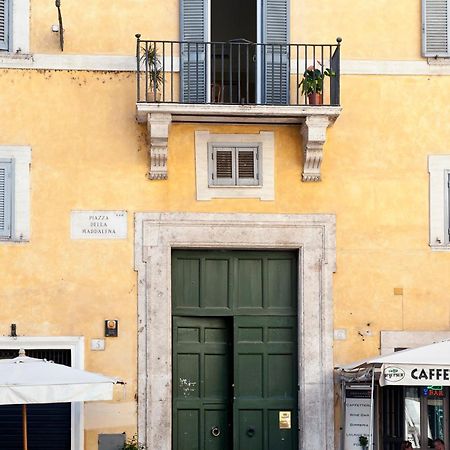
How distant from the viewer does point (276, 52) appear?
13867 mm

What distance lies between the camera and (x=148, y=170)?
13695mm

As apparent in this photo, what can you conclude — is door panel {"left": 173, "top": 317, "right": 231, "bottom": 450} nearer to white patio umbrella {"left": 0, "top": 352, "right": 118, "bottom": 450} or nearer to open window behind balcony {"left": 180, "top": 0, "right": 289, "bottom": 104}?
white patio umbrella {"left": 0, "top": 352, "right": 118, "bottom": 450}

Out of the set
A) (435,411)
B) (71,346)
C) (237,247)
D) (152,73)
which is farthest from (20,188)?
(435,411)

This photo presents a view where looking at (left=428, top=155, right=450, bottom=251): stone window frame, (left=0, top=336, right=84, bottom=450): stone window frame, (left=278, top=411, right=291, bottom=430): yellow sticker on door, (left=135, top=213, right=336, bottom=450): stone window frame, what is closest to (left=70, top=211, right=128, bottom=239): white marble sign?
(left=135, top=213, right=336, bottom=450): stone window frame

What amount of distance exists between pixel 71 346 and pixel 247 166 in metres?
3.14

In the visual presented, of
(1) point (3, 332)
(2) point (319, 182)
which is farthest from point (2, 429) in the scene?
(2) point (319, 182)

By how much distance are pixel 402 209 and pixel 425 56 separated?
1.98 m

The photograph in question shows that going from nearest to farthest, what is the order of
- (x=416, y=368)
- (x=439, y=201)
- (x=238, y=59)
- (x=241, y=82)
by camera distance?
1. (x=416, y=368)
2. (x=238, y=59)
3. (x=439, y=201)
4. (x=241, y=82)

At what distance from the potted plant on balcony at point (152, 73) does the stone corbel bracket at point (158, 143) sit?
25 cm

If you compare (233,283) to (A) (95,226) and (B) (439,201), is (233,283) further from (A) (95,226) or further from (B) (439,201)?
(B) (439,201)

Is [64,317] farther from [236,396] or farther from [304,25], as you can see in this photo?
[304,25]

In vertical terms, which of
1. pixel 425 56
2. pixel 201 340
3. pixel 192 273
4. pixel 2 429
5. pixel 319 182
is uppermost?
pixel 425 56

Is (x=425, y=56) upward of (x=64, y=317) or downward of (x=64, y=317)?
upward

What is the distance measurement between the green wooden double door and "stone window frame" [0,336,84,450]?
Result: 1.21 m
